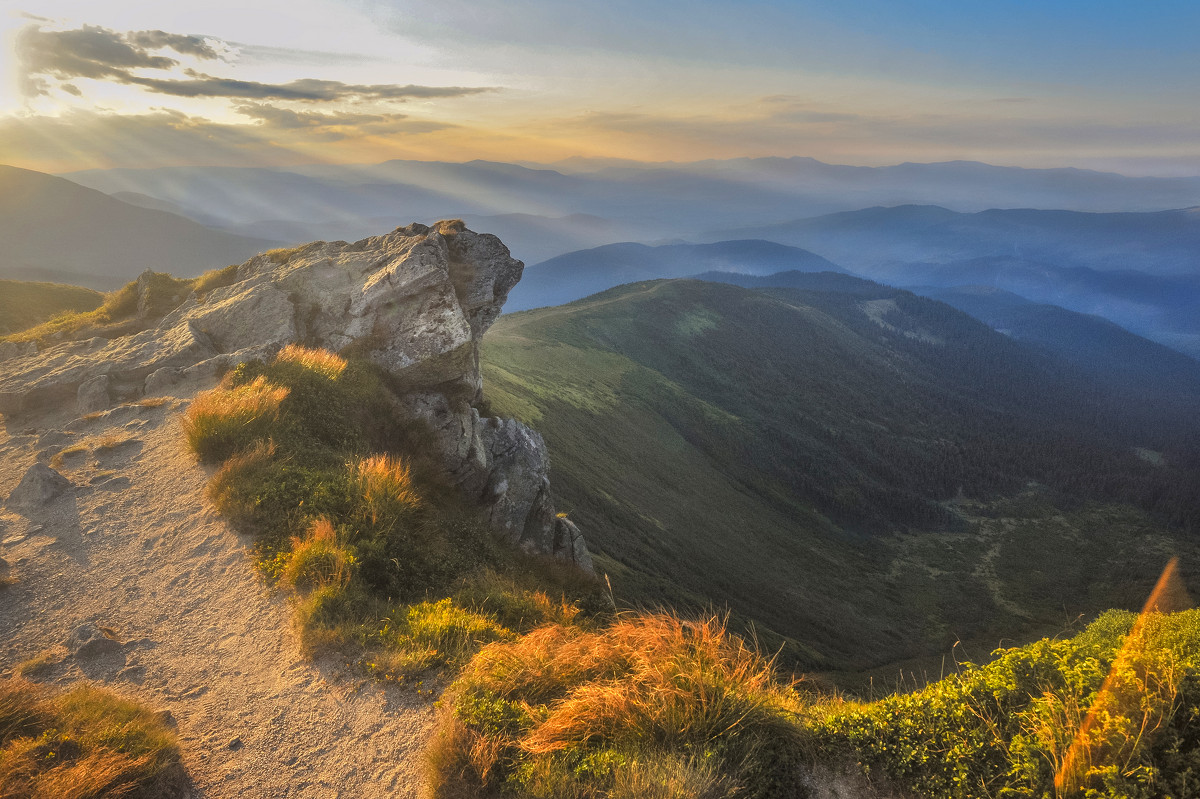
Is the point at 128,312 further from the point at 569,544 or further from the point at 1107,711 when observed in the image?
the point at 1107,711

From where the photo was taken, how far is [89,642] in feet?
26.9

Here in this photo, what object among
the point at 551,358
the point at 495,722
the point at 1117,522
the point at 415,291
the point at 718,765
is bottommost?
the point at 1117,522

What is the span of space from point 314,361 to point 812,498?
5199 inches

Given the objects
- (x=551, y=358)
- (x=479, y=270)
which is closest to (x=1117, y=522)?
(x=551, y=358)

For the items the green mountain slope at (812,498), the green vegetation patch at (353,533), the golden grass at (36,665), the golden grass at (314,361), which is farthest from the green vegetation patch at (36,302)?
the golden grass at (36,665)

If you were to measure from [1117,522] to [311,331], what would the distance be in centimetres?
20735

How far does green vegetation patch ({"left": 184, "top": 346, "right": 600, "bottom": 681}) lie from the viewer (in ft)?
27.1

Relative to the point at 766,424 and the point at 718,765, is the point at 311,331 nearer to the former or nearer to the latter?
the point at 718,765

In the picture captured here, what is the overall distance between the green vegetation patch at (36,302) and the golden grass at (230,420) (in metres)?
39.7

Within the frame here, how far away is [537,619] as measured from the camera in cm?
966

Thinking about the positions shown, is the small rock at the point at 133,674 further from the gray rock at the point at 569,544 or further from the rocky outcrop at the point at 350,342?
the gray rock at the point at 569,544

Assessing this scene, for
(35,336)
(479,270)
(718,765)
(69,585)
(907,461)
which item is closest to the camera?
(718,765)

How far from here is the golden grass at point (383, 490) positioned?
10974 millimetres

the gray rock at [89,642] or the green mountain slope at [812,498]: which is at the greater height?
the gray rock at [89,642]
